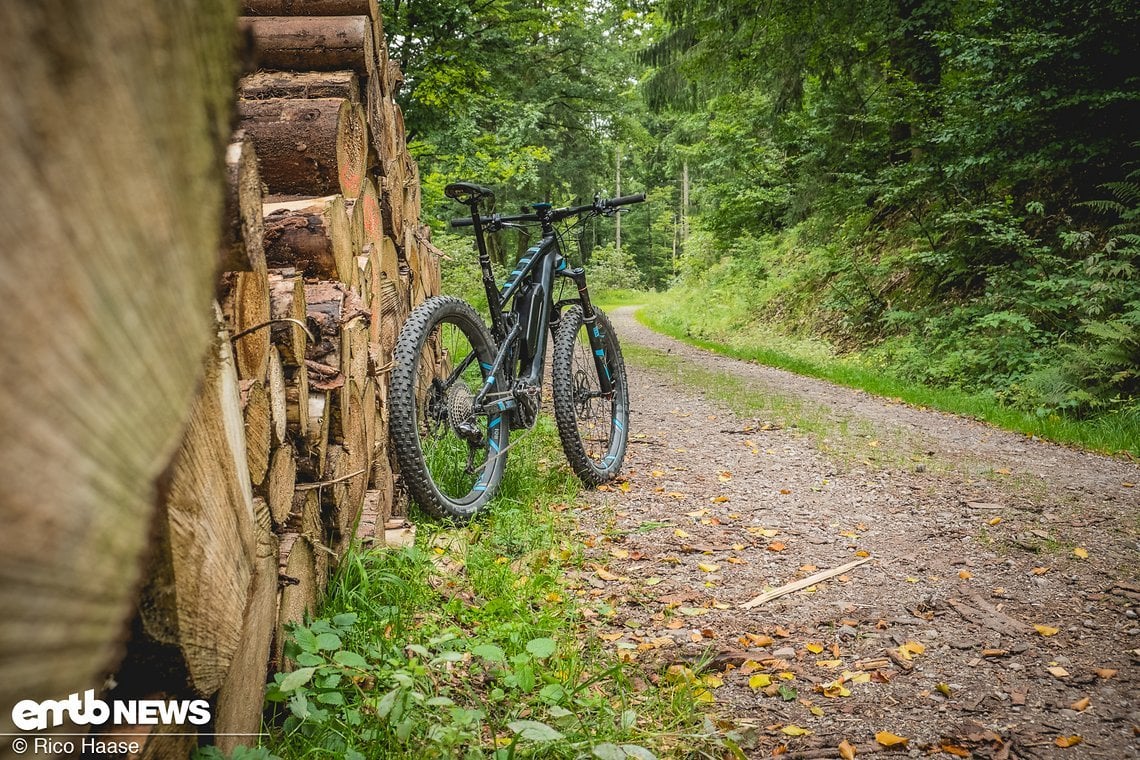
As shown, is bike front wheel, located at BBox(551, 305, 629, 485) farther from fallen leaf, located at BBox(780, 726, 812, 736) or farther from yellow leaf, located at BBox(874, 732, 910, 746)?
yellow leaf, located at BBox(874, 732, 910, 746)

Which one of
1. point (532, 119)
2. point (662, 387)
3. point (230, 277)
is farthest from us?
point (532, 119)

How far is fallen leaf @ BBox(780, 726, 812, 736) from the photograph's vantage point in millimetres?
1894

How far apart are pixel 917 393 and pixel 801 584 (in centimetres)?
495

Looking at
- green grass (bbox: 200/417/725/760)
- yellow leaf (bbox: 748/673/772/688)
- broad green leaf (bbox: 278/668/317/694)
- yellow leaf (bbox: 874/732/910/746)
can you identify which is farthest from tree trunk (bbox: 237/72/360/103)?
yellow leaf (bbox: 874/732/910/746)

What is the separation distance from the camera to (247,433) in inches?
55.4

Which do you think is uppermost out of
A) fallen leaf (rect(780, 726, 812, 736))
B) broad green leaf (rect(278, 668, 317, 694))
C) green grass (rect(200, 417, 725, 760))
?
broad green leaf (rect(278, 668, 317, 694))

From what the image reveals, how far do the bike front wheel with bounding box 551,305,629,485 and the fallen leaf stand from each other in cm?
200

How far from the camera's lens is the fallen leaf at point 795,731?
189 centimetres

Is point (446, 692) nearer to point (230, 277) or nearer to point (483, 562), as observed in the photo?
point (483, 562)

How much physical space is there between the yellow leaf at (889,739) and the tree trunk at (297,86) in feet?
8.99

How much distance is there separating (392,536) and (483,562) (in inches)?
15.7

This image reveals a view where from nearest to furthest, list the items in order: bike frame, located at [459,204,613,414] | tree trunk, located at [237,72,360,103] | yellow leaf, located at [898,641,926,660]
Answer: yellow leaf, located at [898,641,926,660], tree trunk, located at [237,72,360,103], bike frame, located at [459,204,613,414]

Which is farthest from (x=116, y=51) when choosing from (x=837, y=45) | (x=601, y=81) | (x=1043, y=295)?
(x=601, y=81)

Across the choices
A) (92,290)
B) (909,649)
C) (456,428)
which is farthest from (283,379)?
(909,649)
